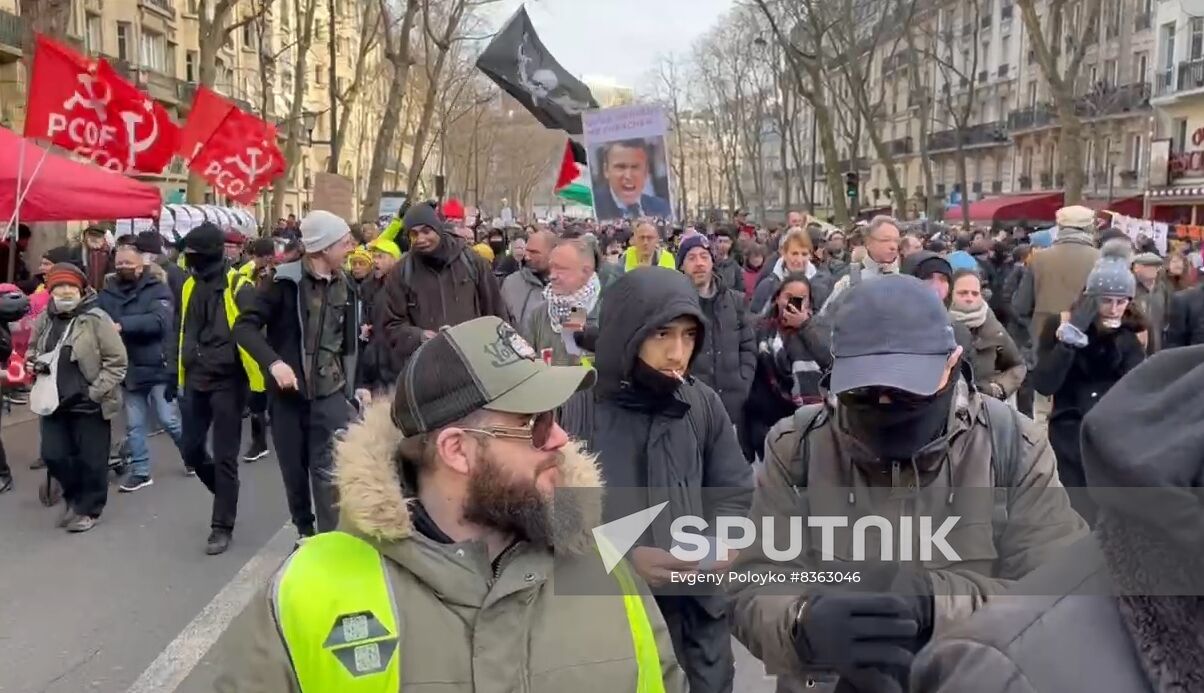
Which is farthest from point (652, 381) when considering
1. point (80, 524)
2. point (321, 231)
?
point (80, 524)

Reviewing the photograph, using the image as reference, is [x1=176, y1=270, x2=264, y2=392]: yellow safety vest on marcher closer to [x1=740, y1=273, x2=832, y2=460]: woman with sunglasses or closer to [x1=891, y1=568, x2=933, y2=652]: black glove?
[x1=740, y1=273, x2=832, y2=460]: woman with sunglasses

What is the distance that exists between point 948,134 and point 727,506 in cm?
6019

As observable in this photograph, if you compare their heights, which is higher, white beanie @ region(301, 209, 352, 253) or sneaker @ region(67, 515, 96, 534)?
white beanie @ region(301, 209, 352, 253)

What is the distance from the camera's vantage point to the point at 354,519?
1838mm

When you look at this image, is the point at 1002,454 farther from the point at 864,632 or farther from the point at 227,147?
the point at 227,147

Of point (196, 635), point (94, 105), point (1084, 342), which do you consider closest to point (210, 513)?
point (196, 635)

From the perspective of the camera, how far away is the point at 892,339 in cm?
213

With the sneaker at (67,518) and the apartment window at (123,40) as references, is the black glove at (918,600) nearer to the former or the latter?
the sneaker at (67,518)

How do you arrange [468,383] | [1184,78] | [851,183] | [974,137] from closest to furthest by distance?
[468,383] < [851,183] < [1184,78] < [974,137]

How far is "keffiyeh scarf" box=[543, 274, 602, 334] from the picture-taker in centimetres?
587

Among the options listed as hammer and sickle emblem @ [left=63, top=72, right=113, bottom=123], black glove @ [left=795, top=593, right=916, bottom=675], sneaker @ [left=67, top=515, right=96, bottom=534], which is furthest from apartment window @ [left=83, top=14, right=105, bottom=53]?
black glove @ [left=795, top=593, right=916, bottom=675]

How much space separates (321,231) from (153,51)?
43.6 m

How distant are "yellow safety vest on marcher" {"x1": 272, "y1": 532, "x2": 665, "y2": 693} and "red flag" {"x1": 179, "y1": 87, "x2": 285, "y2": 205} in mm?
12428

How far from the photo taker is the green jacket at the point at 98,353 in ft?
22.2
